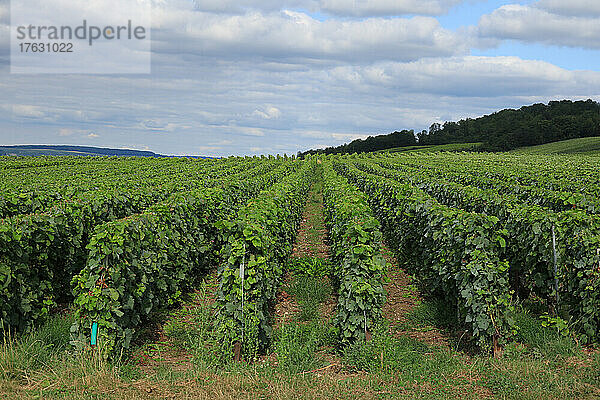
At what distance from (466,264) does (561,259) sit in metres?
1.57

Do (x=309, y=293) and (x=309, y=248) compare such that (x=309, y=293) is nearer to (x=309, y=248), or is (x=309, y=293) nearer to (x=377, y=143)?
(x=309, y=248)

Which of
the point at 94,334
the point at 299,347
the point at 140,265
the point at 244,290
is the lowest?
the point at 299,347

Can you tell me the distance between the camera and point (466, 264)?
24.8ft

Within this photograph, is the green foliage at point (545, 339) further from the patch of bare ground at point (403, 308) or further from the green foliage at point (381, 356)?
the green foliage at point (381, 356)

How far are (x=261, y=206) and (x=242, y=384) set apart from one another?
16.0ft

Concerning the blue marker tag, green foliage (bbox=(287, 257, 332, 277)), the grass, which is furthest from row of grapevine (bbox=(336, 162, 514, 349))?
the blue marker tag

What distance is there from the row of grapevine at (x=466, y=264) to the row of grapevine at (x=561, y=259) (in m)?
0.44

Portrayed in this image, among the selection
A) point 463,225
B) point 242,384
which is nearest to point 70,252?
point 242,384

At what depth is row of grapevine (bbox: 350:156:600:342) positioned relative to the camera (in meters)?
7.24

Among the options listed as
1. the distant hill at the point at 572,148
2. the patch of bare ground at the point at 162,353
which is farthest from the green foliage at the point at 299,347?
the distant hill at the point at 572,148

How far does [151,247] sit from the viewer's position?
27.6ft

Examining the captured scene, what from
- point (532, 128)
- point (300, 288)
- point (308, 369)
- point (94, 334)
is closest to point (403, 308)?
A: point (300, 288)

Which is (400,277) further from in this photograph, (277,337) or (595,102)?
(595,102)

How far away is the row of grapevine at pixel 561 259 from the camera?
724 cm
